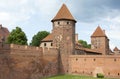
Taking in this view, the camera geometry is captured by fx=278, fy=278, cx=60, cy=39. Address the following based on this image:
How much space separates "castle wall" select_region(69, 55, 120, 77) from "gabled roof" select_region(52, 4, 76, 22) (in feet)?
16.0

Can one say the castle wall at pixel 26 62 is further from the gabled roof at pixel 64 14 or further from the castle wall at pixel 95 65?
the gabled roof at pixel 64 14

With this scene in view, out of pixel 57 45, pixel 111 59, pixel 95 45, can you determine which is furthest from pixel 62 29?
pixel 95 45

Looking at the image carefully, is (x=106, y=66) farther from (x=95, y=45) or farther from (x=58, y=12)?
(x=95, y=45)

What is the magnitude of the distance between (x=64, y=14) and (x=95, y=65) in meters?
7.48

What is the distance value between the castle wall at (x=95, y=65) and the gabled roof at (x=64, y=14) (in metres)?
4.87

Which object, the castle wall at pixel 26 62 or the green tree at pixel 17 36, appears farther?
the green tree at pixel 17 36

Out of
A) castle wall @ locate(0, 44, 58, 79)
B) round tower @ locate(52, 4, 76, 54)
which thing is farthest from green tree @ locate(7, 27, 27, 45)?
castle wall @ locate(0, 44, 58, 79)

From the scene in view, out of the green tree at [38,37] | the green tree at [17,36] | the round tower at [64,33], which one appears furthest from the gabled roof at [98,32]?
the green tree at [17,36]

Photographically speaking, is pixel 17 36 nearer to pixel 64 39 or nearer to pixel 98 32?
pixel 64 39

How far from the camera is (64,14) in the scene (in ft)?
115

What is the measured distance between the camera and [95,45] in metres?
52.5

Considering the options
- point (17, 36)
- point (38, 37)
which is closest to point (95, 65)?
point (17, 36)

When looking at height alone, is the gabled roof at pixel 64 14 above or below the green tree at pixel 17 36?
above

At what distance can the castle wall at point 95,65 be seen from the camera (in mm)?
32750
